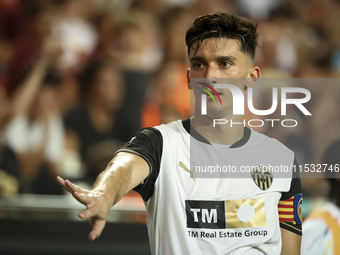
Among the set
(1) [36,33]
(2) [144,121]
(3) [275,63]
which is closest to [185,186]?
(2) [144,121]

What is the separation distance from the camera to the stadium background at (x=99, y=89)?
396 cm

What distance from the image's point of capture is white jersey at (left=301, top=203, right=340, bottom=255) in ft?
9.28

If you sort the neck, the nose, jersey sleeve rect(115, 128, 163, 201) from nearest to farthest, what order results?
1. jersey sleeve rect(115, 128, 163, 201)
2. the nose
3. the neck

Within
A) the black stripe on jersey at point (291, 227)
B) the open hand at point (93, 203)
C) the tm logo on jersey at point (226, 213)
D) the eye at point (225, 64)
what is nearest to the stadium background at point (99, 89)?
the black stripe on jersey at point (291, 227)

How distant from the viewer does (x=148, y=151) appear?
5.99 ft

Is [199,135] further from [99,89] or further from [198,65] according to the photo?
[99,89]

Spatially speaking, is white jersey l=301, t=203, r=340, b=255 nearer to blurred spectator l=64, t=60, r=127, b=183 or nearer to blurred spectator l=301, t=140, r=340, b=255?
blurred spectator l=301, t=140, r=340, b=255

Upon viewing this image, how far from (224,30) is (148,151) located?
796 mm

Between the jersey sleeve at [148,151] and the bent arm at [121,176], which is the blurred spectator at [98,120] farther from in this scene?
the bent arm at [121,176]

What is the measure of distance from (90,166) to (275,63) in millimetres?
2706

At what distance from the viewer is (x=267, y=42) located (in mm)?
4973

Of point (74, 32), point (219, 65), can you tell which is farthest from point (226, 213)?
point (74, 32)

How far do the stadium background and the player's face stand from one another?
7.31 feet

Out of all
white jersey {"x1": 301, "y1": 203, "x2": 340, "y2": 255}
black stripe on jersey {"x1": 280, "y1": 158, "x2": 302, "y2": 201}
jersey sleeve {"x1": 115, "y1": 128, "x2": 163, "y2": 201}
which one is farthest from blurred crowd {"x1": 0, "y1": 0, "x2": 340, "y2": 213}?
jersey sleeve {"x1": 115, "y1": 128, "x2": 163, "y2": 201}
